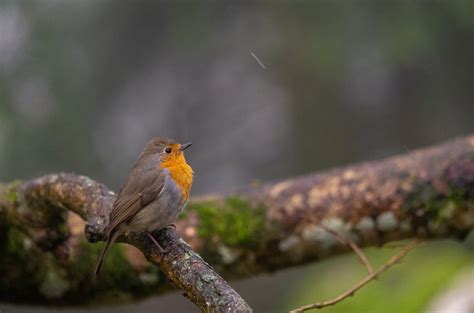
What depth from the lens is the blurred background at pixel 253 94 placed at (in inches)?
270

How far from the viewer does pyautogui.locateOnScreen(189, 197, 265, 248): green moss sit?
4.66 meters

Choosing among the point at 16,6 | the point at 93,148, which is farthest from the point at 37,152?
the point at 16,6

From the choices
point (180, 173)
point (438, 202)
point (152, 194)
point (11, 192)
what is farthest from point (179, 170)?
point (438, 202)

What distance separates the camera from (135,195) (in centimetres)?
367

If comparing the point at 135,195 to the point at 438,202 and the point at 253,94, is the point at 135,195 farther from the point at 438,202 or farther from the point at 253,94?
the point at 253,94

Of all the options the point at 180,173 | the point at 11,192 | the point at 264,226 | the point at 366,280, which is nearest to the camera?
the point at 366,280

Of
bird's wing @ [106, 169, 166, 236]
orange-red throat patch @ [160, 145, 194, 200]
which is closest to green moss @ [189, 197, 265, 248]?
orange-red throat patch @ [160, 145, 194, 200]

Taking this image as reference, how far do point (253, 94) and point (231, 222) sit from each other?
5.26 metres

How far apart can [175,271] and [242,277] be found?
1888 mm

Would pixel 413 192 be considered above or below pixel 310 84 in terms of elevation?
below

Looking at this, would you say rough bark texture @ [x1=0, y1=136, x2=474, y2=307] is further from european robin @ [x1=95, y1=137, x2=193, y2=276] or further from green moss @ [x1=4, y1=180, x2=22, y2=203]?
european robin @ [x1=95, y1=137, x2=193, y2=276]

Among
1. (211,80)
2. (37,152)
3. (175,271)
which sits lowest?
(175,271)

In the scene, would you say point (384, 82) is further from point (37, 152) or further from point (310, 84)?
point (37, 152)

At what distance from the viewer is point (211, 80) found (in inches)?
367
